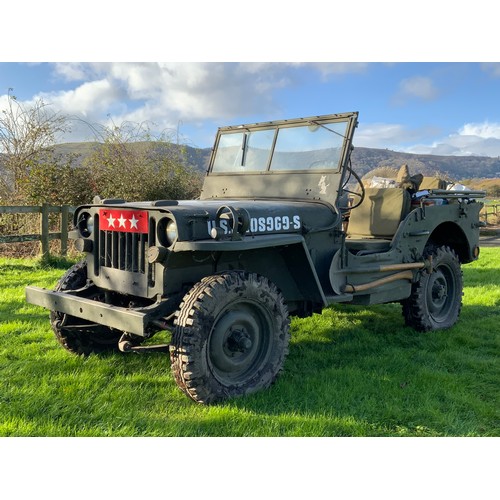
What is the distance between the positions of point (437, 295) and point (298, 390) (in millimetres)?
2800

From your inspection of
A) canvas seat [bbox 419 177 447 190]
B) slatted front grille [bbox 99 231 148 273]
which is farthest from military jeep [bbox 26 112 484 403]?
canvas seat [bbox 419 177 447 190]

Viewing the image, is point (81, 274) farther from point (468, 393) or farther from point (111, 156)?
point (111, 156)

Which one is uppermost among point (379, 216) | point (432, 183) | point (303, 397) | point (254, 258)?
point (432, 183)

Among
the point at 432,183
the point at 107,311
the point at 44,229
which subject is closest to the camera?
the point at 107,311

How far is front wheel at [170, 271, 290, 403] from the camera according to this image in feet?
10.8

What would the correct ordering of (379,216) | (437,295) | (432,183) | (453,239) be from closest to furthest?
(379,216), (437,295), (453,239), (432,183)

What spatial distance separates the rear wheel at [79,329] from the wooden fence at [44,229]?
5.12 meters

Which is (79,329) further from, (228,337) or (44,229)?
(44,229)

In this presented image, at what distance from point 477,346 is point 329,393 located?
2305 mm

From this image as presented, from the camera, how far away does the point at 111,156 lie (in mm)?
11367

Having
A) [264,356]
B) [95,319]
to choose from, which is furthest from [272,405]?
[95,319]

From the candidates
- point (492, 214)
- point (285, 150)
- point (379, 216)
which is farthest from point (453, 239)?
→ point (492, 214)

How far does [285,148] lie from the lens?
495cm

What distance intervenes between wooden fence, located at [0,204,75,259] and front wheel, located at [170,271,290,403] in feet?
21.4
